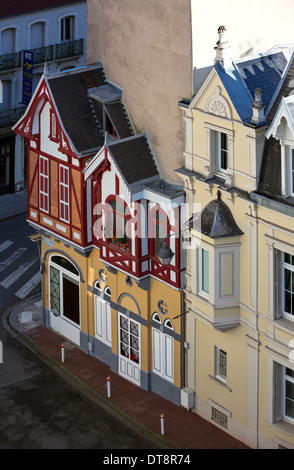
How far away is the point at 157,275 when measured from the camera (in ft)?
155

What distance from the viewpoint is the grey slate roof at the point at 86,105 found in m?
48.0

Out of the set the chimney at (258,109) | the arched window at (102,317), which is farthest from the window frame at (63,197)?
the chimney at (258,109)

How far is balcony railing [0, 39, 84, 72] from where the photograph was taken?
2719 inches

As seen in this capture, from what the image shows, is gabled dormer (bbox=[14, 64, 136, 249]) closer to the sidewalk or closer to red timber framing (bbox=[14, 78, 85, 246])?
red timber framing (bbox=[14, 78, 85, 246])

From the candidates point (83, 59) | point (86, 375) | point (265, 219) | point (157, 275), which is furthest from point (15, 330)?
point (83, 59)

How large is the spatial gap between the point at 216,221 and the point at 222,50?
6.66 m

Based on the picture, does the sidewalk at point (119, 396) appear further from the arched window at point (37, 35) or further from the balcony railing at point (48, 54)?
the arched window at point (37, 35)

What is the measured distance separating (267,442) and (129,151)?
13574mm

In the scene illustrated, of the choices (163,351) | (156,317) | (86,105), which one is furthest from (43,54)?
(163,351)

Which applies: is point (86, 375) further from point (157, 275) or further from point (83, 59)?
point (83, 59)

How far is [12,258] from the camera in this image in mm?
62156

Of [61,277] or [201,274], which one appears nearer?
[201,274]

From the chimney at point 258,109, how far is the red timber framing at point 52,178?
34.2ft

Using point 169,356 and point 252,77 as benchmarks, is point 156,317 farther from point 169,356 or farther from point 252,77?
point 252,77
